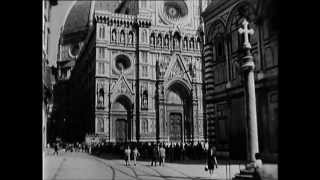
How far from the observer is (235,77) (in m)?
17.8

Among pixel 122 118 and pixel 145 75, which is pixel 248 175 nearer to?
A: pixel 122 118

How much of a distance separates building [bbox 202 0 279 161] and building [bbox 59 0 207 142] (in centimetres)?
2165

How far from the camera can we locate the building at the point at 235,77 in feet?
49.2

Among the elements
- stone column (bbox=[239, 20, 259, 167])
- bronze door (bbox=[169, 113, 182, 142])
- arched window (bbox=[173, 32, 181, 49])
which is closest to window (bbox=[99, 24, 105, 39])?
arched window (bbox=[173, 32, 181, 49])

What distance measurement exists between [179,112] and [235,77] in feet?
88.3

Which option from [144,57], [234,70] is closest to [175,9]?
[144,57]

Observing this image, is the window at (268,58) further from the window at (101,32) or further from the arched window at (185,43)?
the arched window at (185,43)

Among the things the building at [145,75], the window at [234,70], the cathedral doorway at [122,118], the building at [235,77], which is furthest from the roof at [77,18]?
the window at [234,70]

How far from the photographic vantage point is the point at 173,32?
4569cm

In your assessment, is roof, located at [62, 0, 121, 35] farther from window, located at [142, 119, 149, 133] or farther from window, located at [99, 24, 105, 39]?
window, located at [142, 119, 149, 133]

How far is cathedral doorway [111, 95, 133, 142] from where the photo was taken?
40.7 m

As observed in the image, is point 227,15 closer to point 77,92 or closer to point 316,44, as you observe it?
point 316,44

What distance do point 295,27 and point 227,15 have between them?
1508 cm

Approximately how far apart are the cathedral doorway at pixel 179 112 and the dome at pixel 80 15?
1110 inches
